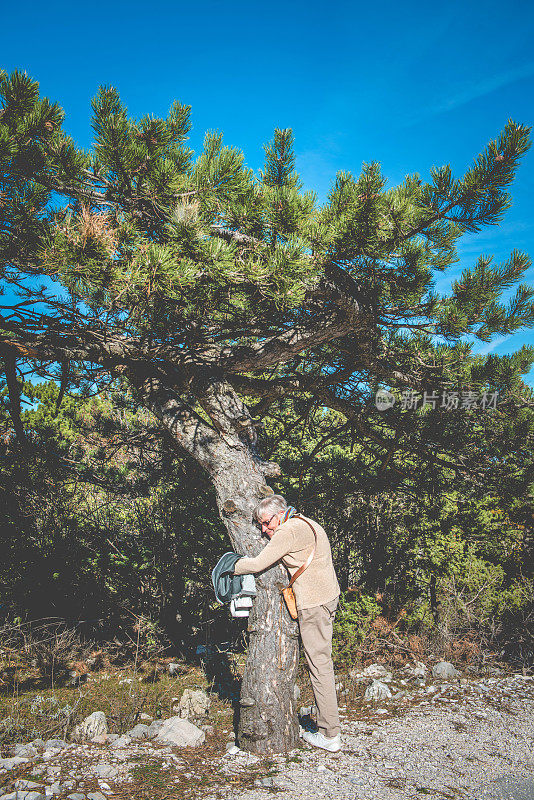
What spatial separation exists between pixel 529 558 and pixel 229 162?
551 centimetres

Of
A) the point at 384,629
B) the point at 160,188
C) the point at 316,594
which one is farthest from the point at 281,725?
the point at 160,188

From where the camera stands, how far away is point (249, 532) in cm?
380

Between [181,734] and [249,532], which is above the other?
[249,532]

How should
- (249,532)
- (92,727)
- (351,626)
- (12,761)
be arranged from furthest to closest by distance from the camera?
1. (351,626)
2. (249,532)
3. (92,727)
4. (12,761)

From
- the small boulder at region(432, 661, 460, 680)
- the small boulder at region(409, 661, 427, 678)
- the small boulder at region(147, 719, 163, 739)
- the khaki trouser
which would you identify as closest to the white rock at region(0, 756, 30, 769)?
the small boulder at region(147, 719, 163, 739)

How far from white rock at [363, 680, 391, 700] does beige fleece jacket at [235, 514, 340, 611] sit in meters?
1.88

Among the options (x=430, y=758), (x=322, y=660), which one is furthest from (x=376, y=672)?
(x=322, y=660)

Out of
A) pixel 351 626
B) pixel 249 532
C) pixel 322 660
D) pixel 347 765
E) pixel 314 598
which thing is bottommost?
pixel 347 765

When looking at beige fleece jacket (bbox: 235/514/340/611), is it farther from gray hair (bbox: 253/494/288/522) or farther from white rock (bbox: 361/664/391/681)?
white rock (bbox: 361/664/391/681)

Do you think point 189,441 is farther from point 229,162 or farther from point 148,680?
point 148,680

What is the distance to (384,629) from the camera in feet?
18.1

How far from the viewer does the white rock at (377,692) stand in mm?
4496

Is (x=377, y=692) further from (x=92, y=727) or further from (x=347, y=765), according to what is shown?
(x=92, y=727)

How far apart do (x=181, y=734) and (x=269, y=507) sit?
180cm
